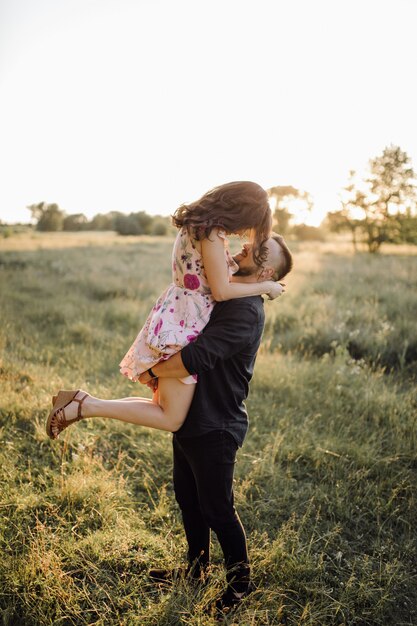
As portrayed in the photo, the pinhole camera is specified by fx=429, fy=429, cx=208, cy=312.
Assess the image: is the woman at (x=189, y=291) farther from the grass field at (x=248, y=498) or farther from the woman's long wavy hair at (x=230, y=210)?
the grass field at (x=248, y=498)

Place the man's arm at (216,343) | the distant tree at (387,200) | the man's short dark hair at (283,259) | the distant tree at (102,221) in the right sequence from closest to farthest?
the man's arm at (216,343) < the man's short dark hair at (283,259) < the distant tree at (387,200) < the distant tree at (102,221)

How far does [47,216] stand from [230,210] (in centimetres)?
4942

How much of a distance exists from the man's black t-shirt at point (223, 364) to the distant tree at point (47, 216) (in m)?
48.5

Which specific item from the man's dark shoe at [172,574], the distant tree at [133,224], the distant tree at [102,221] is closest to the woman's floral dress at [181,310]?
the man's dark shoe at [172,574]

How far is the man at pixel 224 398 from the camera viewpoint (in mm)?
2148

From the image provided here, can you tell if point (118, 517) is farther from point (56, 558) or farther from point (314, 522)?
point (314, 522)

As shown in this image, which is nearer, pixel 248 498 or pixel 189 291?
pixel 189 291

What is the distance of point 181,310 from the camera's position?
2305mm

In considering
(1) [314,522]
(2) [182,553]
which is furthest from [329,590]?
(2) [182,553]

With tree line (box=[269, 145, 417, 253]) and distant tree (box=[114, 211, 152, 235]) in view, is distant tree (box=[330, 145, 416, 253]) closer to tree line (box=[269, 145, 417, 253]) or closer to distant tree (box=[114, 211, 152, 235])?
tree line (box=[269, 145, 417, 253])

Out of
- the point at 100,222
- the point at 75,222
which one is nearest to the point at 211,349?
the point at 75,222

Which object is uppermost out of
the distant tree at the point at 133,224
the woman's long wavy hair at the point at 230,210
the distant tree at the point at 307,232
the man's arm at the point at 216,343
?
the distant tree at the point at 133,224

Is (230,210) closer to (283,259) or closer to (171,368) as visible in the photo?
(283,259)

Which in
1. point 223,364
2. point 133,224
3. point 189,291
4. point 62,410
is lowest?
point 62,410
